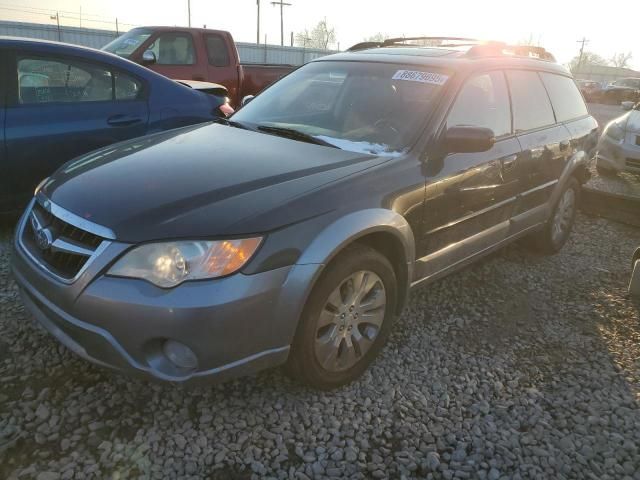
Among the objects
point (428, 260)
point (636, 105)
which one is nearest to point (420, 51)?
point (428, 260)

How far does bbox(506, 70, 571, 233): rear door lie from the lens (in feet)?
12.4

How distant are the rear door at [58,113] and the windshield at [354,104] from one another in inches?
51.6

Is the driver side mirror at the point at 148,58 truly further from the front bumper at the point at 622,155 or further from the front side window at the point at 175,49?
the front bumper at the point at 622,155

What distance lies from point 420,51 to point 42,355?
3.03 metres

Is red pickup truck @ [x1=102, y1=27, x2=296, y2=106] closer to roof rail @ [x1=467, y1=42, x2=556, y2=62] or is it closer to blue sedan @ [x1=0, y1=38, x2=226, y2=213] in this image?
blue sedan @ [x1=0, y1=38, x2=226, y2=213]

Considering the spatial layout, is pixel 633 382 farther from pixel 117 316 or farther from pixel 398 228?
pixel 117 316

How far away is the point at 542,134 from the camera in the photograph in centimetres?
399

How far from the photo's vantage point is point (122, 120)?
14.4 ft

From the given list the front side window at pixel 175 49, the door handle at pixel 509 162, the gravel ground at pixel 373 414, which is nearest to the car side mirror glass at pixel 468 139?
the door handle at pixel 509 162

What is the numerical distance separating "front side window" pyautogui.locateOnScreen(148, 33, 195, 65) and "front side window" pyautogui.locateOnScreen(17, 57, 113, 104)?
15.4 feet

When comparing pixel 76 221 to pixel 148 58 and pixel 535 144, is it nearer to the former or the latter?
pixel 535 144

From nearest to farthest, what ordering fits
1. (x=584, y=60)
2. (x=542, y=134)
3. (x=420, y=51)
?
(x=420, y=51) < (x=542, y=134) < (x=584, y=60)

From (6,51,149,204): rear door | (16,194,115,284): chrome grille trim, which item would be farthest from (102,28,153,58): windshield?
(16,194,115,284): chrome grille trim

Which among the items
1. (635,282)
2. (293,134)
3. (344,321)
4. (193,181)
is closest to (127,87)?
(293,134)
